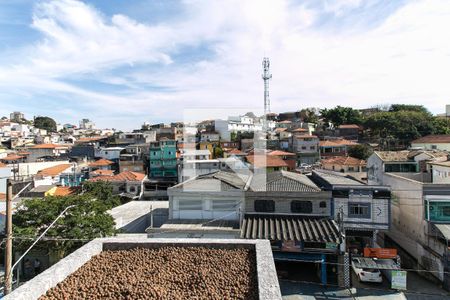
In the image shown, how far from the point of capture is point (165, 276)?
6594mm

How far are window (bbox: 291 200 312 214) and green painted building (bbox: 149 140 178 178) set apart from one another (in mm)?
26293

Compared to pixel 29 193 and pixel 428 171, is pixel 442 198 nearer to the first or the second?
pixel 428 171

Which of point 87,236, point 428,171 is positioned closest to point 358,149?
point 428,171

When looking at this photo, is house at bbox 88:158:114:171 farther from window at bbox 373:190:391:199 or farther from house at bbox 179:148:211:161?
window at bbox 373:190:391:199

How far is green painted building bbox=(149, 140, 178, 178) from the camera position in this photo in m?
41.0

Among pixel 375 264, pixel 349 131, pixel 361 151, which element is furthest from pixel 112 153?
pixel 375 264

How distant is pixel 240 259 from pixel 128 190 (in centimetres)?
2991

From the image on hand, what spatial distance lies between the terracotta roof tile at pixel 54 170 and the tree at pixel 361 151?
41293 mm

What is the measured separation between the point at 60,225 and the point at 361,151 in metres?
39.7

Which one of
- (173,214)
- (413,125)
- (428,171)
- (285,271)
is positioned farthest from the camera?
(413,125)

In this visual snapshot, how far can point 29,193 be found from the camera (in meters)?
30.4

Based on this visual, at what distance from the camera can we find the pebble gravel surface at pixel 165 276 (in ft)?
19.0

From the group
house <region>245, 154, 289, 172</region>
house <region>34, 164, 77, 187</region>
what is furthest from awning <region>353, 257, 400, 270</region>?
house <region>34, 164, 77, 187</region>

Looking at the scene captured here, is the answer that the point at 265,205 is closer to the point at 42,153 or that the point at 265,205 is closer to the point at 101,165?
the point at 101,165
